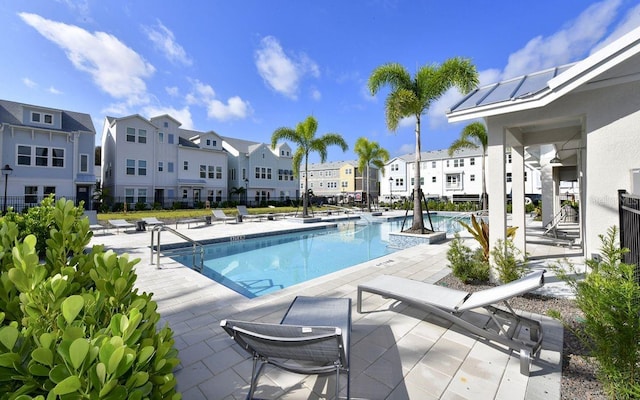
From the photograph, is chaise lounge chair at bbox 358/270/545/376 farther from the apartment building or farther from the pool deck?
the apartment building

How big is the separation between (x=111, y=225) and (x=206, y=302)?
1501 centimetres

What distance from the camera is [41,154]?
21.8 meters

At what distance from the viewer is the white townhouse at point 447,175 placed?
4356 centimetres

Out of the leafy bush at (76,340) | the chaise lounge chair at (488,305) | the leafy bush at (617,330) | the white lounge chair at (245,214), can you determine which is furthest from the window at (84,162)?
the leafy bush at (617,330)

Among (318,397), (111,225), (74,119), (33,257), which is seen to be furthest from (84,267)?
(74,119)

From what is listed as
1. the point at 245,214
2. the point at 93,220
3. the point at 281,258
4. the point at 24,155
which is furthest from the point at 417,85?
the point at 24,155

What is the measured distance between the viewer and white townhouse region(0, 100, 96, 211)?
67.8 ft

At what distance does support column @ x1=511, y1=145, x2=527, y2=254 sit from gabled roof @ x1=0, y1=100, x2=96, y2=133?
103 ft

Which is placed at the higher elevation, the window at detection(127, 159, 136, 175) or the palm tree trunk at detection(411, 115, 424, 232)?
the window at detection(127, 159, 136, 175)

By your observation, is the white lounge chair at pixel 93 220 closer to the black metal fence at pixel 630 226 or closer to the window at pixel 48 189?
the window at pixel 48 189

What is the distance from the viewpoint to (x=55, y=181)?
2220 cm

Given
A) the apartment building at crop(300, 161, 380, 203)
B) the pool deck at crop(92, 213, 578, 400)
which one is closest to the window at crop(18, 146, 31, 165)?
the pool deck at crop(92, 213, 578, 400)

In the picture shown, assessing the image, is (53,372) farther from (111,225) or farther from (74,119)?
(74,119)

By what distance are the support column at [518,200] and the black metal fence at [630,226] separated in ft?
8.33
